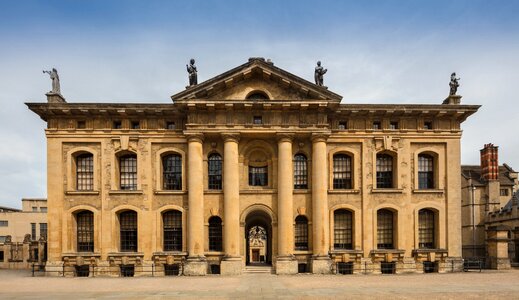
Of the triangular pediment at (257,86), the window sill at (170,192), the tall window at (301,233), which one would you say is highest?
the triangular pediment at (257,86)

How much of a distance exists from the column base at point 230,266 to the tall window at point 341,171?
32.1 ft

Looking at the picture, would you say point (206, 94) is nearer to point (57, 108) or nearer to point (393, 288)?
point (57, 108)

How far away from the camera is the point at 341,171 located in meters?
34.3

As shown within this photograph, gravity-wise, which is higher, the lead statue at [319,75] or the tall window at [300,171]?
Result: the lead statue at [319,75]

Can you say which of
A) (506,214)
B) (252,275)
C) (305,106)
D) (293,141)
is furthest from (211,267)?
Result: (506,214)

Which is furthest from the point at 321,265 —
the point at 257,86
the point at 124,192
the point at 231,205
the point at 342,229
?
the point at 124,192

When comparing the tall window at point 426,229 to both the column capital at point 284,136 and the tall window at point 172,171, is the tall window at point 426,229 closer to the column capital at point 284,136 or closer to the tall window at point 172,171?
the column capital at point 284,136

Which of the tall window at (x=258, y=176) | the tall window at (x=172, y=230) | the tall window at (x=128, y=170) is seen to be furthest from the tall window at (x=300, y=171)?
the tall window at (x=128, y=170)

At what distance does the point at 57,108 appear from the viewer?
32.3m

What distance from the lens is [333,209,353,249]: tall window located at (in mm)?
33656

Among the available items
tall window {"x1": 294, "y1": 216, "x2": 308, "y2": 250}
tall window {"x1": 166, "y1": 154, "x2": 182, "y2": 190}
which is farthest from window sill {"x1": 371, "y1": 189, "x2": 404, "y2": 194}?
tall window {"x1": 166, "y1": 154, "x2": 182, "y2": 190}

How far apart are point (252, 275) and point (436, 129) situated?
18.4m

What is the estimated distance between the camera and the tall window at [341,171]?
34.2 m

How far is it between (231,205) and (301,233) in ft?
19.7
